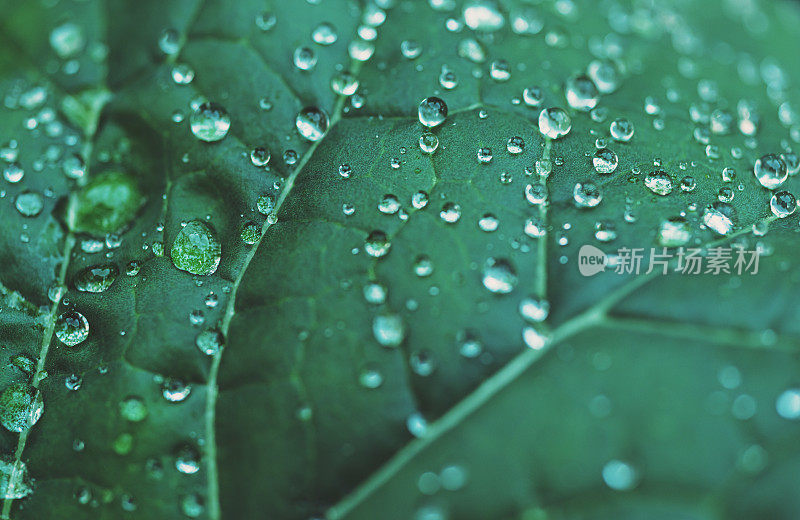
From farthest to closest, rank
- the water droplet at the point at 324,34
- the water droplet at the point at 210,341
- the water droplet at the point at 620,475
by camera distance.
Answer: the water droplet at the point at 324,34
the water droplet at the point at 210,341
the water droplet at the point at 620,475

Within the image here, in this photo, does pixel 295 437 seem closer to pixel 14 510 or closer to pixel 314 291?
pixel 314 291

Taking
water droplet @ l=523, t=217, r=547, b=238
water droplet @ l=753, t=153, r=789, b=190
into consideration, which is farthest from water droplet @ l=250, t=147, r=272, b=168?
water droplet @ l=753, t=153, r=789, b=190

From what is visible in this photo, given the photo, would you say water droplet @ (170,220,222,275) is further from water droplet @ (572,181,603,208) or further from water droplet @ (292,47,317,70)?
water droplet @ (572,181,603,208)

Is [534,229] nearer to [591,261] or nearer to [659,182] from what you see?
A: [591,261]


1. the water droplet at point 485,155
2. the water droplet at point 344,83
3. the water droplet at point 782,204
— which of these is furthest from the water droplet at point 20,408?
the water droplet at point 782,204

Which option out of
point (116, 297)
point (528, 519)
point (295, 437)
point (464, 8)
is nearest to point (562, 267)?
point (528, 519)

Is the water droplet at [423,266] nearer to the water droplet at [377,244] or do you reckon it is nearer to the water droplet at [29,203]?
the water droplet at [377,244]

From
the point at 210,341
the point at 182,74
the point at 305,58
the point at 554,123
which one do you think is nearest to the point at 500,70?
the point at 554,123
